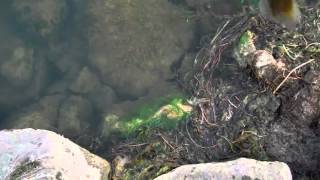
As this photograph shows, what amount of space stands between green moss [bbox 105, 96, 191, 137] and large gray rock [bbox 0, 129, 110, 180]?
3.32 feet

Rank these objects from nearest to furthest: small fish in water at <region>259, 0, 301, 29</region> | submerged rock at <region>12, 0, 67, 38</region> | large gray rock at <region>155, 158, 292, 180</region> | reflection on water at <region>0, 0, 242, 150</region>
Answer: small fish in water at <region>259, 0, 301, 29</region> < large gray rock at <region>155, 158, 292, 180</region> < reflection on water at <region>0, 0, 242, 150</region> < submerged rock at <region>12, 0, 67, 38</region>

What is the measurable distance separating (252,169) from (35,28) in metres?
5.03

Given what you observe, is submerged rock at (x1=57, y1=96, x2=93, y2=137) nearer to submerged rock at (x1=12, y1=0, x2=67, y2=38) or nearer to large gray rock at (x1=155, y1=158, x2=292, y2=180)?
submerged rock at (x1=12, y1=0, x2=67, y2=38)

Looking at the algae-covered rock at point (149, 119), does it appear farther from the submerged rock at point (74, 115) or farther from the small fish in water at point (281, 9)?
the small fish in water at point (281, 9)

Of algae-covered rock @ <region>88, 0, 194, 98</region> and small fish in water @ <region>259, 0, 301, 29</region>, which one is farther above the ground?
small fish in water @ <region>259, 0, 301, 29</region>

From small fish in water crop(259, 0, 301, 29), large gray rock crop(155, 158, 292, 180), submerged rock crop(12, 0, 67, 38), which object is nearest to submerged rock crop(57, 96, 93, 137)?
submerged rock crop(12, 0, 67, 38)

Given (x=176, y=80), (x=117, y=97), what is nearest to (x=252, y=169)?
(x=176, y=80)

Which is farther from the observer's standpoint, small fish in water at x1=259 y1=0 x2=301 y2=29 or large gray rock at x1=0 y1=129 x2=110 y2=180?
large gray rock at x1=0 y1=129 x2=110 y2=180

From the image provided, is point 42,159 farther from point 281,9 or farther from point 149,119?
point 281,9

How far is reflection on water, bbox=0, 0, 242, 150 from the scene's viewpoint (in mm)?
6668

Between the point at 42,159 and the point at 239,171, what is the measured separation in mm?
1844

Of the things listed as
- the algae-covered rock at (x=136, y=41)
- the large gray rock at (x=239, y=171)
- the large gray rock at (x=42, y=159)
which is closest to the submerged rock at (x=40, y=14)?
the algae-covered rock at (x=136, y=41)

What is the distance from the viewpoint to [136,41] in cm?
686

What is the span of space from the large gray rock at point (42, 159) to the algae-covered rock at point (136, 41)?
2254mm
